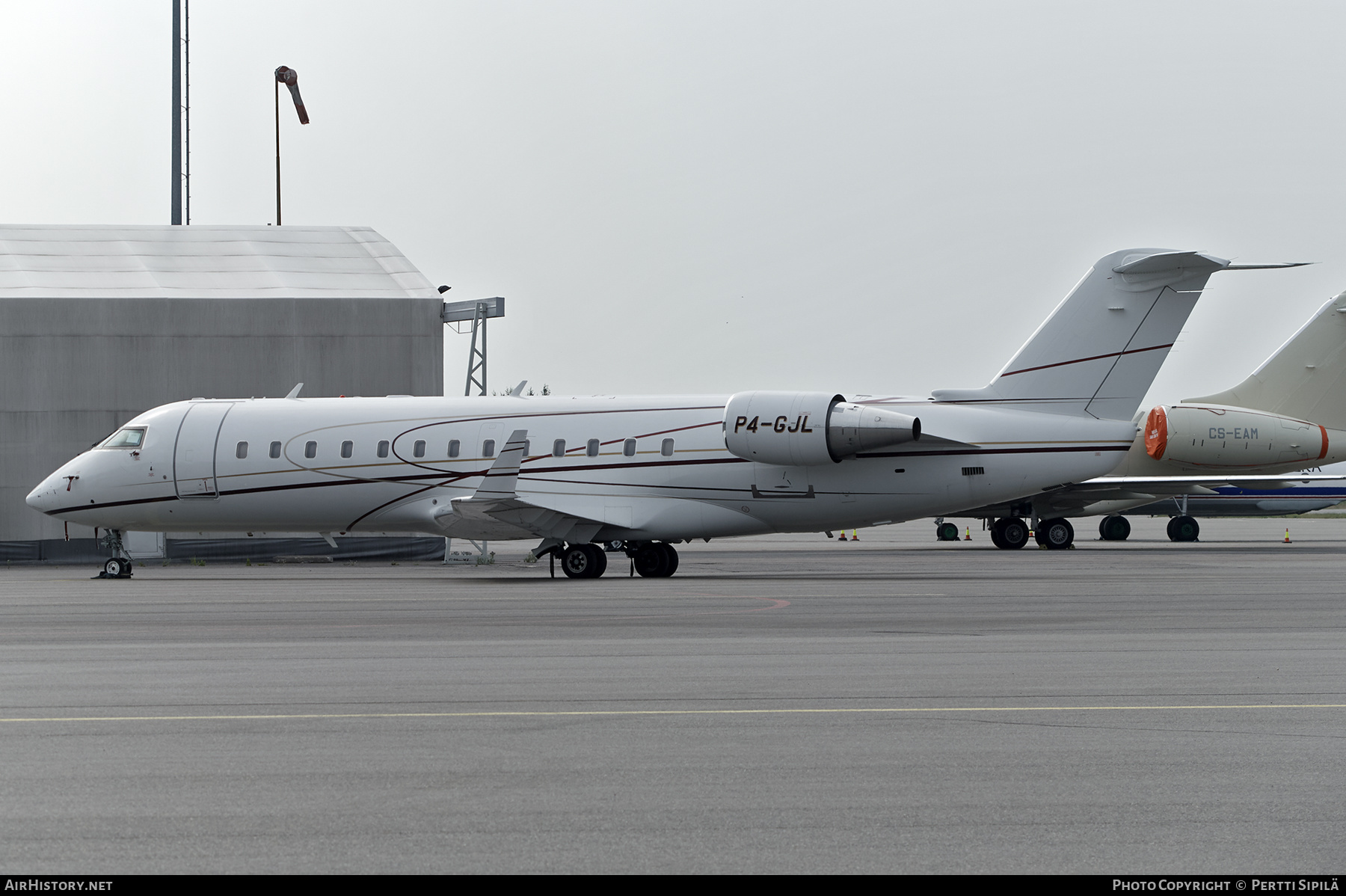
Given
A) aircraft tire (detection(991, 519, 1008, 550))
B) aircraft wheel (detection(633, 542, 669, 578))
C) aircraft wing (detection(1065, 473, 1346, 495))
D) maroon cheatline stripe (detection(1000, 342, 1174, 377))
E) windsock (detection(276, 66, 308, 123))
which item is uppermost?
windsock (detection(276, 66, 308, 123))

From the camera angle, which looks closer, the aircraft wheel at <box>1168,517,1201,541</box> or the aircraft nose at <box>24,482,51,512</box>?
the aircraft nose at <box>24,482,51,512</box>

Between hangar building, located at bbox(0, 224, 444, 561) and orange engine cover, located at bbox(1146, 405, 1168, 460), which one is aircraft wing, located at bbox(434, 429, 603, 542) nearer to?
hangar building, located at bbox(0, 224, 444, 561)

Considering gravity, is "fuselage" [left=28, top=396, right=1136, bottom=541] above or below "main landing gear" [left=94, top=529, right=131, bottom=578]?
above

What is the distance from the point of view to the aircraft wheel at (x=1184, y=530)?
43.8 metres

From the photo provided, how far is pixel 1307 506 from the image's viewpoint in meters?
48.6

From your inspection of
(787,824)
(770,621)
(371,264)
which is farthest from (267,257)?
(787,824)

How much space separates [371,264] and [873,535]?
28.7 metres

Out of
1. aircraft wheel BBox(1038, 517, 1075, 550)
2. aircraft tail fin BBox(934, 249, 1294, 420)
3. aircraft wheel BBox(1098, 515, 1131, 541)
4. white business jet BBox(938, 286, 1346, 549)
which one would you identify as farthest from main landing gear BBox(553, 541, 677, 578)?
aircraft wheel BBox(1098, 515, 1131, 541)

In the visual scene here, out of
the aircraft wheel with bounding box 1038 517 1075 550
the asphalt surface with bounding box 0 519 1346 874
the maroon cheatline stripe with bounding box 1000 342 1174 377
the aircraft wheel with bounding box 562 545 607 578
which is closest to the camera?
the asphalt surface with bounding box 0 519 1346 874

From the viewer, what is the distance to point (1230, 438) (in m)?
36.7

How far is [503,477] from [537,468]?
1569 mm

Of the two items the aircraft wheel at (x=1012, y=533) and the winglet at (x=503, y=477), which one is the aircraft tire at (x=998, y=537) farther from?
the winglet at (x=503, y=477)

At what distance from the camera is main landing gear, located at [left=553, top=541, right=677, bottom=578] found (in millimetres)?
24234

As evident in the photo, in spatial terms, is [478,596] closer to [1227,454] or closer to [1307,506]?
[1227,454]
